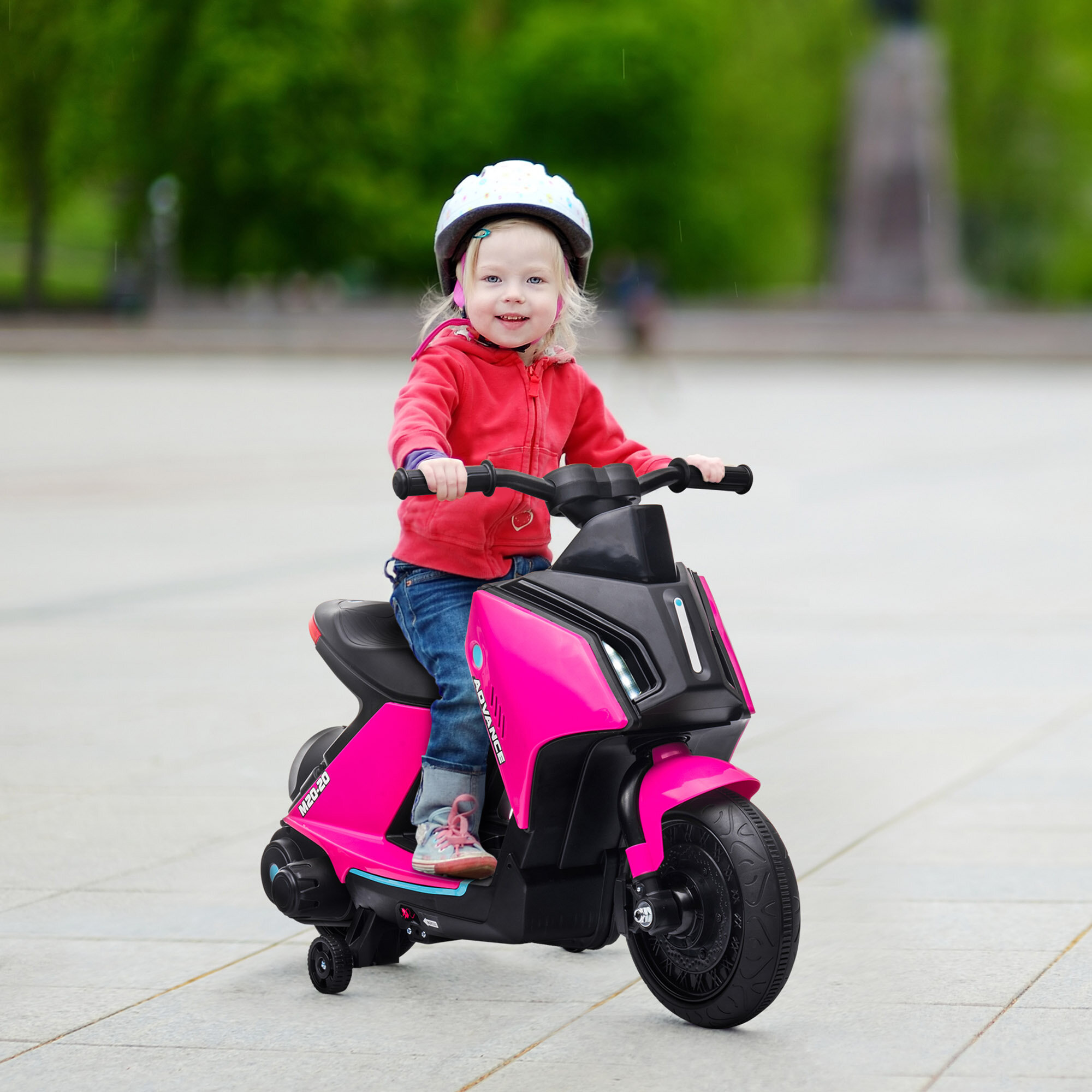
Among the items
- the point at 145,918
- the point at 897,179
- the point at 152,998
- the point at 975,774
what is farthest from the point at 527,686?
the point at 897,179

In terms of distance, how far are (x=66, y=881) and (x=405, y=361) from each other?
112 feet

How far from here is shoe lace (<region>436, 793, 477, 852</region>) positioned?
11.4 feet

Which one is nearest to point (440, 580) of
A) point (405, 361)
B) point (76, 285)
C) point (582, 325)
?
point (582, 325)

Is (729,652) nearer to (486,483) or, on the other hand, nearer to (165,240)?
(486,483)

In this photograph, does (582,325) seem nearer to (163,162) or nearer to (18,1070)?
(18,1070)

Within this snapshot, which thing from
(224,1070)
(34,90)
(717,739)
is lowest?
(224,1070)

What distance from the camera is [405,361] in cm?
3825

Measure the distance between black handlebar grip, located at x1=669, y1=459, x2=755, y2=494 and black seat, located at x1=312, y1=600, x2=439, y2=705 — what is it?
1.93 feet

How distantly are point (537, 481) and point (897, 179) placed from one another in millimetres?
39613

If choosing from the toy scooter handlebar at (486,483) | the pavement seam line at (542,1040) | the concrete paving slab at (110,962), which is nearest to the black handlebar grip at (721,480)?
the toy scooter handlebar at (486,483)

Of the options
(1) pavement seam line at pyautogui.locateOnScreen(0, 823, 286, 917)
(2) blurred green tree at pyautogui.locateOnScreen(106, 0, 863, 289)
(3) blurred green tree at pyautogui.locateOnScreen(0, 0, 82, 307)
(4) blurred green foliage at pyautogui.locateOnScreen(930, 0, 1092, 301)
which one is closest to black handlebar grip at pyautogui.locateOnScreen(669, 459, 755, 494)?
(1) pavement seam line at pyautogui.locateOnScreen(0, 823, 286, 917)

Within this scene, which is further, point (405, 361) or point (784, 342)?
point (784, 342)

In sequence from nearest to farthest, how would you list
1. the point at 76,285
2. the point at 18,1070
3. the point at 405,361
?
the point at 18,1070
the point at 405,361
the point at 76,285

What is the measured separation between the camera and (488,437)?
11.6 feet
